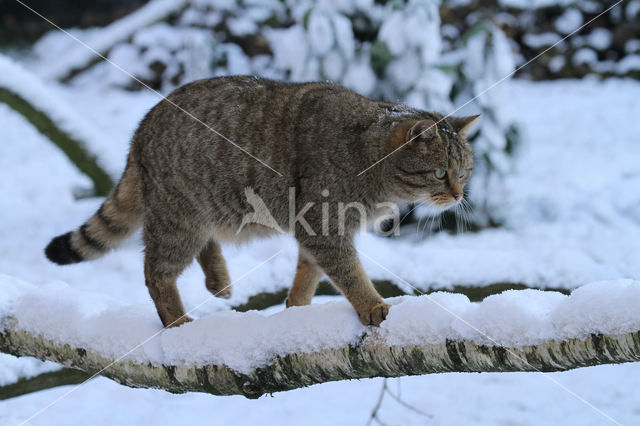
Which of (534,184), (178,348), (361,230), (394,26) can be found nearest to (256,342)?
(178,348)

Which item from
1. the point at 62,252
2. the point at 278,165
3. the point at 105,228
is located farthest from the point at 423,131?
the point at 62,252

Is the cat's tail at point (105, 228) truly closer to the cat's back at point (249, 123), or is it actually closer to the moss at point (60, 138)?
the cat's back at point (249, 123)

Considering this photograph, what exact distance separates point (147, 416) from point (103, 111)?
4748mm

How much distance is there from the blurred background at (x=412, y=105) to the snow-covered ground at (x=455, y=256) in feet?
0.05

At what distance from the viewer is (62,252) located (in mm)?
2799

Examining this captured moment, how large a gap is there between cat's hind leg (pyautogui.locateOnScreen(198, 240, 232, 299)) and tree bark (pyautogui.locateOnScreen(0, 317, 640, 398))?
70 centimetres

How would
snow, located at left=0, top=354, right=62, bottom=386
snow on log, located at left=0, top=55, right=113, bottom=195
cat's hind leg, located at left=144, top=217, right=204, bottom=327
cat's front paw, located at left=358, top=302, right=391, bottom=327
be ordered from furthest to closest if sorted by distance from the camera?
1. snow on log, located at left=0, top=55, right=113, bottom=195
2. snow, located at left=0, top=354, right=62, bottom=386
3. cat's hind leg, located at left=144, top=217, right=204, bottom=327
4. cat's front paw, located at left=358, top=302, right=391, bottom=327

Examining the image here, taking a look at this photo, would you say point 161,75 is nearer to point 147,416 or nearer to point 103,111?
point 103,111

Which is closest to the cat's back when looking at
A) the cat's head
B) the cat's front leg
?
A: the cat's head

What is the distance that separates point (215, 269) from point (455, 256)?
107 cm

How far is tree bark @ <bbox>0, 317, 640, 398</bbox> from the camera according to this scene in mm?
1709

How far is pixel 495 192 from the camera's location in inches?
202

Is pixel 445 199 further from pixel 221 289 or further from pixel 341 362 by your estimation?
pixel 221 289

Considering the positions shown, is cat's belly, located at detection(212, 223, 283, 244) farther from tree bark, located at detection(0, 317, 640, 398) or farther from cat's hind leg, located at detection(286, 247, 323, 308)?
→ tree bark, located at detection(0, 317, 640, 398)
